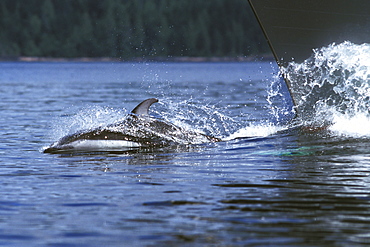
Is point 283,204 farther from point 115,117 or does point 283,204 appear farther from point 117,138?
point 115,117

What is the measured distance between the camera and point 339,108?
20.7 metres

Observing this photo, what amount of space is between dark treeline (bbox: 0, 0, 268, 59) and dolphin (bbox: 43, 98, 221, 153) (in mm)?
170391

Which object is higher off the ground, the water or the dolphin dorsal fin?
the dolphin dorsal fin

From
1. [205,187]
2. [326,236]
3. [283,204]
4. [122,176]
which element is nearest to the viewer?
[326,236]

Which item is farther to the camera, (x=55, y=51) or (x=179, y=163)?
(x=55, y=51)

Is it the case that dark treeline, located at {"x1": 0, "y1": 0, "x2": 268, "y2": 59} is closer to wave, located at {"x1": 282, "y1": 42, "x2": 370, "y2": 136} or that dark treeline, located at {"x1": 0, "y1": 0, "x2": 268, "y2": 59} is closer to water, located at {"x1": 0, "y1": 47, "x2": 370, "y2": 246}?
wave, located at {"x1": 282, "y1": 42, "x2": 370, "y2": 136}

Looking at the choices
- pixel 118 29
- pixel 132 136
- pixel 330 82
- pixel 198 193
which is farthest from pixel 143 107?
pixel 118 29

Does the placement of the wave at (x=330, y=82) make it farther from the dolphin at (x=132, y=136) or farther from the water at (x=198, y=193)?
the dolphin at (x=132, y=136)

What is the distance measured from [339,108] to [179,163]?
26.1 feet

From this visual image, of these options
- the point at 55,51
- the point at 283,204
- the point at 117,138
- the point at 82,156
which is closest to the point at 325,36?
the point at 117,138

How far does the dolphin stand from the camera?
54.0 ft

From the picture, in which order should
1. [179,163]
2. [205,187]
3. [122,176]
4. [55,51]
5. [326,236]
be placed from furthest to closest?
[55,51] → [179,163] → [122,176] → [205,187] → [326,236]

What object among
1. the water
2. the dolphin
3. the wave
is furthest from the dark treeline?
the water

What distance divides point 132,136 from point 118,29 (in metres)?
184
